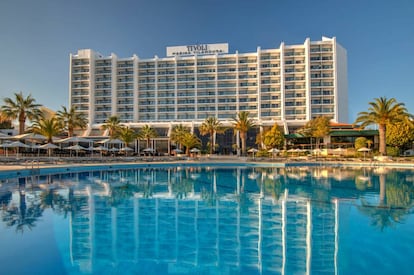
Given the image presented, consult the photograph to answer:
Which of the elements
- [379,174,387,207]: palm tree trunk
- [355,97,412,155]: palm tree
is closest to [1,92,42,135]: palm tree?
[379,174,387,207]: palm tree trunk

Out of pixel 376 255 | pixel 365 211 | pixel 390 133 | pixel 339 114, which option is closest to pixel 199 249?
pixel 376 255

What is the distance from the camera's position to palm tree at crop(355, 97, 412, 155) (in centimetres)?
3369

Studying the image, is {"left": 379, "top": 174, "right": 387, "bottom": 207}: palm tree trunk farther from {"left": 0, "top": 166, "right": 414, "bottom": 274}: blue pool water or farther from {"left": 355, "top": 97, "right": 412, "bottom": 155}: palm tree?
{"left": 355, "top": 97, "right": 412, "bottom": 155}: palm tree

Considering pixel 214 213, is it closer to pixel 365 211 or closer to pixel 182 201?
pixel 182 201

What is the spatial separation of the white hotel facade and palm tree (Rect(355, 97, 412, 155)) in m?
18.8

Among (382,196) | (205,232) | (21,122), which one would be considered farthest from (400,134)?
(21,122)

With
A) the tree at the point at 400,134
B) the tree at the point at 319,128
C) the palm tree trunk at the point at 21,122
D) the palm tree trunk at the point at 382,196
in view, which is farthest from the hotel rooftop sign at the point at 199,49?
the palm tree trunk at the point at 382,196

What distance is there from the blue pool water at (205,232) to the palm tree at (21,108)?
28.1 metres

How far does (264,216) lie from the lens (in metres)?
9.55

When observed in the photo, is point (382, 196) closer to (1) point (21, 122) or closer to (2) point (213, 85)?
(1) point (21, 122)

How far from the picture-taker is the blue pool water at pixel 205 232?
19.4 feet

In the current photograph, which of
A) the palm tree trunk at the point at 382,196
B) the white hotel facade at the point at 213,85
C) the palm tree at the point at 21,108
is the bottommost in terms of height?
the palm tree trunk at the point at 382,196

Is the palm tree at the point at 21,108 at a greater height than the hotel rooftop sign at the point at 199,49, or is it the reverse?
the hotel rooftop sign at the point at 199,49

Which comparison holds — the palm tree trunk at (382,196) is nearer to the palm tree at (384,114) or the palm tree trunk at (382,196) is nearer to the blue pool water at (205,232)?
the blue pool water at (205,232)
